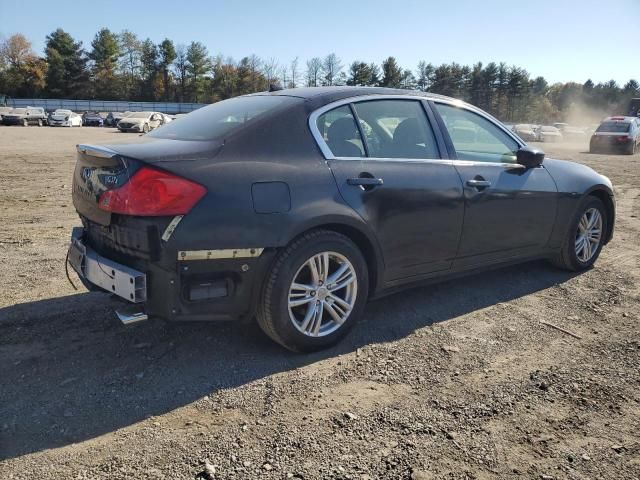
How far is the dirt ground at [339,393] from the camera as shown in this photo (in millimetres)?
2391

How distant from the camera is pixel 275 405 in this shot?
9.32 ft

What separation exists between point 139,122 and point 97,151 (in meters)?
35.1

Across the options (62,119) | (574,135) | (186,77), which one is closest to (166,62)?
(186,77)

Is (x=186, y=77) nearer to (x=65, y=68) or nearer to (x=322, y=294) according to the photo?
(x=65, y=68)

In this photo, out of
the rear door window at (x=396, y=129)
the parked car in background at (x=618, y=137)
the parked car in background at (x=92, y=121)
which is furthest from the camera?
the parked car in background at (x=92, y=121)

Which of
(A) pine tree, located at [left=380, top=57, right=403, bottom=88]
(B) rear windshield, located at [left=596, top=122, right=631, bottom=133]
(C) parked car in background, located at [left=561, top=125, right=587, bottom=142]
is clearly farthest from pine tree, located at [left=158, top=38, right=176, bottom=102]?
(B) rear windshield, located at [left=596, top=122, right=631, bottom=133]

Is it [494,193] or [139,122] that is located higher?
[139,122]

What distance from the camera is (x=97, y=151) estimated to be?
10.4 feet

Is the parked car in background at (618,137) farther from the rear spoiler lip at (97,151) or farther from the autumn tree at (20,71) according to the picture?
the autumn tree at (20,71)

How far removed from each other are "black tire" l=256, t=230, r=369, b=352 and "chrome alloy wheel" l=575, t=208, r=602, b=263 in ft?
9.18

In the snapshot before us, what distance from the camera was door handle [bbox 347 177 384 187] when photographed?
136 inches

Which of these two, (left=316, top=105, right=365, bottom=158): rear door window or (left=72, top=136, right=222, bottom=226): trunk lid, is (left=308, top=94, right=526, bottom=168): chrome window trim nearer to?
(left=316, top=105, right=365, bottom=158): rear door window

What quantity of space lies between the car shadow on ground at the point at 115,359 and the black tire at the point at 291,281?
0.35ft

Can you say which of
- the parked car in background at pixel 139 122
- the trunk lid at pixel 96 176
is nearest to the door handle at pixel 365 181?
the trunk lid at pixel 96 176
